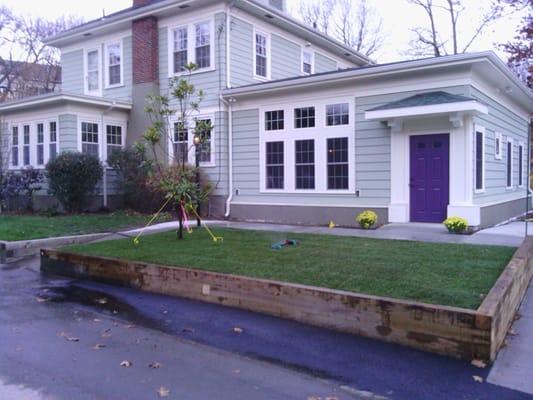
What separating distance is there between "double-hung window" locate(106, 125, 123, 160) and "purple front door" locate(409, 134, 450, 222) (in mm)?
10562

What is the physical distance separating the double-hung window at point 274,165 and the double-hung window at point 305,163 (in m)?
0.52

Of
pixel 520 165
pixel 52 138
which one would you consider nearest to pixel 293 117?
pixel 52 138

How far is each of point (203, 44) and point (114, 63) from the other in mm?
4439

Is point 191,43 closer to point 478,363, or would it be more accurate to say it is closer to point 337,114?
point 337,114

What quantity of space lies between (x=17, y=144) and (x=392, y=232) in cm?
1492

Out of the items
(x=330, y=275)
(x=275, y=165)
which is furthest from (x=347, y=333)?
(x=275, y=165)

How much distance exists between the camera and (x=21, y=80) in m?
35.7

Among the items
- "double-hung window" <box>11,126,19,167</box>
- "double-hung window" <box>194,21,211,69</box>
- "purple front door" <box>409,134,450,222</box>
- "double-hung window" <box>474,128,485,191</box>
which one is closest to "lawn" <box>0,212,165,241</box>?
"double-hung window" <box>11,126,19,167</box>

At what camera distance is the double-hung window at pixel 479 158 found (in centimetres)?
1205

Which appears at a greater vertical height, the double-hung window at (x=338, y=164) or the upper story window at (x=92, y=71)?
the upper story window at (x=92, y=71)

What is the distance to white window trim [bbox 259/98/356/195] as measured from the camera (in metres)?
13.1

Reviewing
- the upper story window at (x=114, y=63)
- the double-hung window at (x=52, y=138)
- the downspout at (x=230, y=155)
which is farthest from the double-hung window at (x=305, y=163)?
the double-hung window at (x=52, y=138)

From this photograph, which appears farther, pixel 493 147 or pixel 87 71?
pixel 87 71

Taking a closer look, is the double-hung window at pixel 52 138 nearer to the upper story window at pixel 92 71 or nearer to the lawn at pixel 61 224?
the lawn at pixel 61 224
